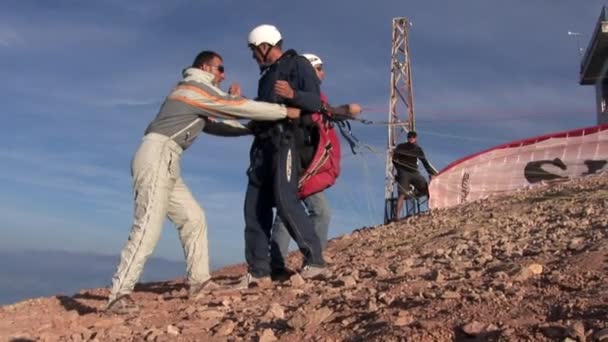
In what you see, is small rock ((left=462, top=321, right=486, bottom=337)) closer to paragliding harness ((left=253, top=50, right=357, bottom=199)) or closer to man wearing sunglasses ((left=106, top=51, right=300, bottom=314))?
man wearing sunglasses ((left=106, top=51, right=300, bottom=314))

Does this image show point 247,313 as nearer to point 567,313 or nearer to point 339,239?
point 567,313

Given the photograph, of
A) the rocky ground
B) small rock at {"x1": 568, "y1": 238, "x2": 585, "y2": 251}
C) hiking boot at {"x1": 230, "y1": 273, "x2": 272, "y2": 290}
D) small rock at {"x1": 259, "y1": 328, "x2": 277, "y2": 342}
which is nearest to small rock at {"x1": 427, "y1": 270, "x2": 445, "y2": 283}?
the rocky ground

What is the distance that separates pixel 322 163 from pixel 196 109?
104 centimetres

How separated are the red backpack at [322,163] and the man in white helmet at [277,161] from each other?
12 centimetres

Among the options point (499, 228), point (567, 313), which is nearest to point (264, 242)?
point (499, 228)

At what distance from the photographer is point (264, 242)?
19.6 ft

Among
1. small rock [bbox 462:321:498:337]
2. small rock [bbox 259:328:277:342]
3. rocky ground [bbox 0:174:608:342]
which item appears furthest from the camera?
small rock [bbox 259:328:277:342]

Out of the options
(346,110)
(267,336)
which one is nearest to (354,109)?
(346,110)

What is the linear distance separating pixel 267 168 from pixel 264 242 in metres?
0.57

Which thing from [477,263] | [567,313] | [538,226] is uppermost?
[538,226]

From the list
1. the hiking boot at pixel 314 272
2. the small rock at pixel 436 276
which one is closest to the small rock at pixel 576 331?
the small rock at pixel 436 276

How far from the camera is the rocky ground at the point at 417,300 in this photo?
3.37 m

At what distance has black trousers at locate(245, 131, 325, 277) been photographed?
5566 millimetres

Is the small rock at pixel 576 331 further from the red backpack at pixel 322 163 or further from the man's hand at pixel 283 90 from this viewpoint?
the red backpack at pixel 322 163
